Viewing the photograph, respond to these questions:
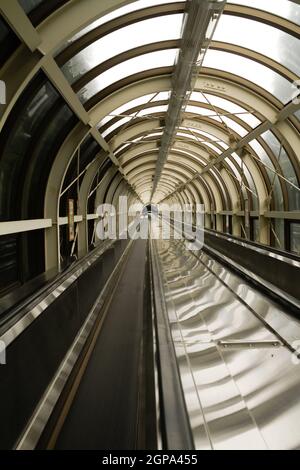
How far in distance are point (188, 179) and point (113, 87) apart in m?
16.8

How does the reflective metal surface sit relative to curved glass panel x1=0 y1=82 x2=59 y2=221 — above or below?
below

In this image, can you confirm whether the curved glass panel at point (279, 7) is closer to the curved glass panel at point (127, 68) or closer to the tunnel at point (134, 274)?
the tunnel at point (134, 274)

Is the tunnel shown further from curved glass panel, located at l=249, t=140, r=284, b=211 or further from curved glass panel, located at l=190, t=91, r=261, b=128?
curved glass panel, located at l=249, t=140, r=284, b=211

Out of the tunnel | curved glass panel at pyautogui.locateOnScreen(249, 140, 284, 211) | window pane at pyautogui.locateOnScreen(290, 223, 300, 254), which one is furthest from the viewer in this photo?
curved glass panel at pyautogui.locateOnScreen(249, 140, 284, 211)

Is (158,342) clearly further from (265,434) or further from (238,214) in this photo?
(238,214)

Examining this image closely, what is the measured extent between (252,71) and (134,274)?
235 inches

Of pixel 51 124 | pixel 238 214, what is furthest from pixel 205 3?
pixel 238 214

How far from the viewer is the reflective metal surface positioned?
267 cm

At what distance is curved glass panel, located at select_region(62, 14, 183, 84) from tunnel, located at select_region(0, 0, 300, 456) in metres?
0.03

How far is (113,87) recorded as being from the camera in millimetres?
7930

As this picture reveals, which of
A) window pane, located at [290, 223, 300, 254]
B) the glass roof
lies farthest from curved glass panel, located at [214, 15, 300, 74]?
window pane, located at [290, 223, 300, 254]

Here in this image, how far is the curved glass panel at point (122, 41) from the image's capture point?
6363 mm

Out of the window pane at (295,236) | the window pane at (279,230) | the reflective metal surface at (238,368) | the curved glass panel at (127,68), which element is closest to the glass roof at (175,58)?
the curved glass panel at (127,68)

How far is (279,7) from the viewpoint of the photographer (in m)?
6.01
